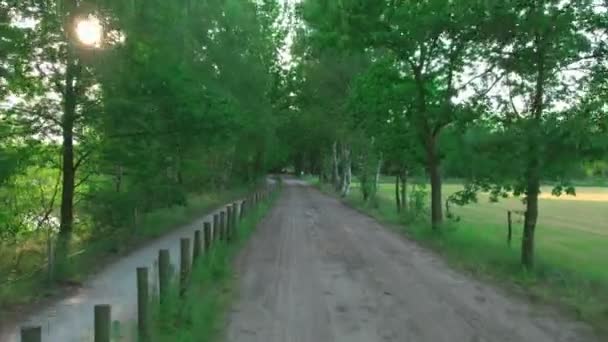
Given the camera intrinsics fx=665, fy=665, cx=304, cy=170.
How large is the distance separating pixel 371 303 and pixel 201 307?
113 inches

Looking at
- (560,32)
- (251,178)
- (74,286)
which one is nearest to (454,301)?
(560,32)

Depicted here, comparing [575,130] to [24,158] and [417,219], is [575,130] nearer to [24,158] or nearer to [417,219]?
[24,158]

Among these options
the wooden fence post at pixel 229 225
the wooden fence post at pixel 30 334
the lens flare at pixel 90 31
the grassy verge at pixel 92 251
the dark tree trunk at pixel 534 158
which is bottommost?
the grassy verge at pixel 92 251

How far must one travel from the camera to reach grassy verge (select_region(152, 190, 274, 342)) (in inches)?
320

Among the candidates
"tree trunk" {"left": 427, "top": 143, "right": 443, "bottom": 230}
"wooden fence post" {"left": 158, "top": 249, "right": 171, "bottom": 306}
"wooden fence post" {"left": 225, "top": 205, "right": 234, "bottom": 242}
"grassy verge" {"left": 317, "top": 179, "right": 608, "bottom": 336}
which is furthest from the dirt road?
"tree trunk" {"left": 427, "top": 143, "right": 443, "bottom": 230}

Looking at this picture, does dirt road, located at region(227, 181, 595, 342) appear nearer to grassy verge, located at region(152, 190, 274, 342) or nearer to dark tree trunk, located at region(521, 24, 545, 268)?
grassy verge, located at region(152, 190, 274, 342)

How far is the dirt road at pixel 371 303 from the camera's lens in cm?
866

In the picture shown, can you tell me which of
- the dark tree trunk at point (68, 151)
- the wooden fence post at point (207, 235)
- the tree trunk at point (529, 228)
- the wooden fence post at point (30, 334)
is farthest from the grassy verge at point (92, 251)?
the tree trunk at point (529, 228)

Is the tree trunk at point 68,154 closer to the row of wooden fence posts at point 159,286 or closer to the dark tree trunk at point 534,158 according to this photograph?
the row of wooden fence posts at point 159,286

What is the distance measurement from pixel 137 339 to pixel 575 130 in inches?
260

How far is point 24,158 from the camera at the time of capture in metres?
15.3

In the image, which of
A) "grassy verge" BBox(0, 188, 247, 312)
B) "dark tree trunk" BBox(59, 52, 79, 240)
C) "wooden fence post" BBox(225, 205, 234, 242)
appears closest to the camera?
"grassy verge" BBox(0, 188, 247, 312)

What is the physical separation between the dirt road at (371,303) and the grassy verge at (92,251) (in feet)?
11.8

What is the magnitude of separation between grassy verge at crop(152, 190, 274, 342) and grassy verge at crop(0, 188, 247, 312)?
118 inches
